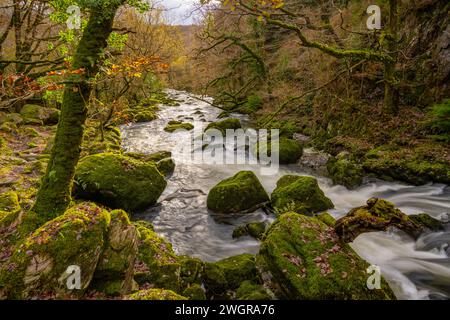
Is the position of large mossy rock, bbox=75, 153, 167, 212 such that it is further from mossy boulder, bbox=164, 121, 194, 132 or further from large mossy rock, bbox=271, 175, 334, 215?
mossy boulder, bbox=164, 121, 194, 132

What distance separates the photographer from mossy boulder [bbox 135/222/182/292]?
203 inches

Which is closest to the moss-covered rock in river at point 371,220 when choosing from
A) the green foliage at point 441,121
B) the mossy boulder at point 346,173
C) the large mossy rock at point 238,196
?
the large mossy rock at point 238,196

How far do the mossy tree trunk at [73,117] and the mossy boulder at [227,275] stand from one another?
3.15 m

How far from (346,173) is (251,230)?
5.14m

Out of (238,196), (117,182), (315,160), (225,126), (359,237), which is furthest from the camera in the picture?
(225,126)

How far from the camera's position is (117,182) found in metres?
9.01

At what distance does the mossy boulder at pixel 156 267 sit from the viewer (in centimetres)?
517

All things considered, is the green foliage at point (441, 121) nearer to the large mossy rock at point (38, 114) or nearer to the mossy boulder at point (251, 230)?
the mossy boulder at point (251, 230)

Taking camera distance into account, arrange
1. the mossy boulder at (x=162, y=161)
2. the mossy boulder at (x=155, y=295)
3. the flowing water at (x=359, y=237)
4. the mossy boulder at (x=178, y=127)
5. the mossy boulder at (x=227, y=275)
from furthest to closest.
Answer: the mossy boulder at (x=178, y=127)
the mossy boulder at (x=162, y=161)
the flowing water at (x=359, y=237)
the mossy boulder at (x=227, y=275)
the mossy boulder at (x=155, y=295)

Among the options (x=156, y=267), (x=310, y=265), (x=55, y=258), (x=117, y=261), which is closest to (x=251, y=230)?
(x=310, y=265)

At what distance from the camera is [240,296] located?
5.29 metres

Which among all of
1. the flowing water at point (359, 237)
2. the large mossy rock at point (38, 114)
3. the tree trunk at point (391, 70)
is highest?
the tree trunk at point (391, 70)

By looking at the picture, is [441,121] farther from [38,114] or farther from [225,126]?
[38,114]
